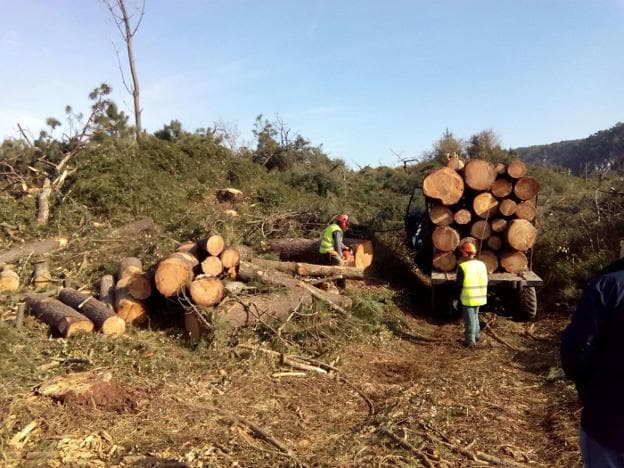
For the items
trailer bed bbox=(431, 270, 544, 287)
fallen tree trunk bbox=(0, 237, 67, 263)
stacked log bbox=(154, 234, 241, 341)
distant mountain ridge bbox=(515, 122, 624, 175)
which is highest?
distant mountain ridge bbox=(515, 122, 624, 175)

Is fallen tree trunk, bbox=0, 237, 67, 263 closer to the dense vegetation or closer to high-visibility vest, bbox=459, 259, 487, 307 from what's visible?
the dense vegetation

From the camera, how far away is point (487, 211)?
357 inches

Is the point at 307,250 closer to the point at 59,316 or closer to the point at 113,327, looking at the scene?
the point at 113,327

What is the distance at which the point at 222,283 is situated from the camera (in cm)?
766

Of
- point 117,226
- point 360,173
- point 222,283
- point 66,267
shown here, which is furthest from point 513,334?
point 360,173

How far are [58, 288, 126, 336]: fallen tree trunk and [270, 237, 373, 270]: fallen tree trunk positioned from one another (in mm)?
3933

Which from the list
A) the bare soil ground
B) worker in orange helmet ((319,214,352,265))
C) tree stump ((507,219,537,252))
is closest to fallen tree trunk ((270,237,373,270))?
worker in orange helmet ((319,214,352,265))

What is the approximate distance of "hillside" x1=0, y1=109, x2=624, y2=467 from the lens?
454 centimetres

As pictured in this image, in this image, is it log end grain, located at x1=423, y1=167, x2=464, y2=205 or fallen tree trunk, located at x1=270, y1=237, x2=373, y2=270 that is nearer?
log end grain, located at x1=423, y1=167, x2=464, y2=205

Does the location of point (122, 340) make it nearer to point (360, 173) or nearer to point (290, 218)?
point (290, 218)

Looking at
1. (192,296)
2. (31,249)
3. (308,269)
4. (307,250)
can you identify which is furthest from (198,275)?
(31,249)

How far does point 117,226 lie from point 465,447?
10.6m

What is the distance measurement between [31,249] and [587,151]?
141 feet

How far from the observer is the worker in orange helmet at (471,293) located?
7.56 metres
